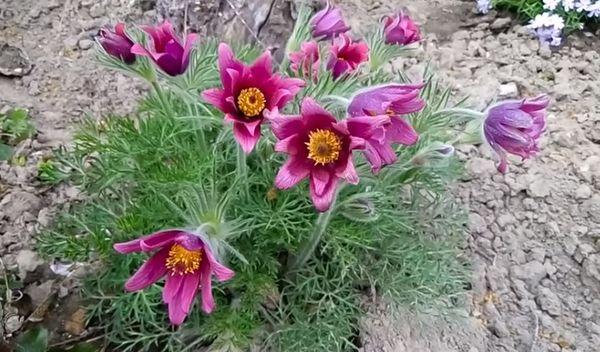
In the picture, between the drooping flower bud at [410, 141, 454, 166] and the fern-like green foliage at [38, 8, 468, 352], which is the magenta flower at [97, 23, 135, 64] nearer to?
the fern-like green foliage at [38, 8, 468, 352]

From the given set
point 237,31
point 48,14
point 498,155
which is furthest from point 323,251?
point 48,14

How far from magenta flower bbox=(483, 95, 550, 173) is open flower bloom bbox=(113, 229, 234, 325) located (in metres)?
0.54

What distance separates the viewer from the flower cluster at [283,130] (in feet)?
4.04

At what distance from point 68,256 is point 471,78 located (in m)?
1.29

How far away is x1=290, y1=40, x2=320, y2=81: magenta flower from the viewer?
1.52m

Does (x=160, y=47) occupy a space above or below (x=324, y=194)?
above

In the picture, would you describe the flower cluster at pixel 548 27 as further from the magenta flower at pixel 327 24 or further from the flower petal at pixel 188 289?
the flower petal at pixel 188 289

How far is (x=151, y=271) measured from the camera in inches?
50.9

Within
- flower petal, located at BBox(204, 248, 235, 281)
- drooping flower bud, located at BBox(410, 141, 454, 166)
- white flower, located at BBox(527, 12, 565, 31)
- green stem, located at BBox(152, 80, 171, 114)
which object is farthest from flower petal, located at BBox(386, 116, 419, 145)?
white flower, located at BBox(527, 12, 565, 31)

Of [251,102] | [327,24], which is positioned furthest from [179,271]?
[327,24]

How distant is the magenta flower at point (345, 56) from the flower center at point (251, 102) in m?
0.24

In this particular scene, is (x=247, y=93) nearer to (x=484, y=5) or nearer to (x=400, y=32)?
(x=400, y=32)

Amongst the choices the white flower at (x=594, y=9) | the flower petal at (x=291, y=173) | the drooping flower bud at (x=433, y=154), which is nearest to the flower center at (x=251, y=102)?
the flower petal at (x=291, y=173)

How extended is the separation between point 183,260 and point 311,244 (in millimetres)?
332
